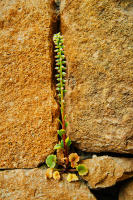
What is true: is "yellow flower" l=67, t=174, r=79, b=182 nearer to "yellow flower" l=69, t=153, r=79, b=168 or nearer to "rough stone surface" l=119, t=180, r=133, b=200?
"yellow flower" l=69, t=153, r=79, b=168

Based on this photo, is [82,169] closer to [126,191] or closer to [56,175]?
[56,175]

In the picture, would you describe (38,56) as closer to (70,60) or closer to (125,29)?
(70,60)

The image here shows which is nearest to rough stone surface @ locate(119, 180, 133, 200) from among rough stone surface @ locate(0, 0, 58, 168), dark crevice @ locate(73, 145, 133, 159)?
dark crevice @ locate(73, 145, 133, 159)

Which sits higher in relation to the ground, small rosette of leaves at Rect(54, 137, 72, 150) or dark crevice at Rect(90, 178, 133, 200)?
small rosette of leaves at Rect(54, 137, 72, 150)

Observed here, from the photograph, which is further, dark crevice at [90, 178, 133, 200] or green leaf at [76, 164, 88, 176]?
dark crevice at [90, 178, 133, 200]

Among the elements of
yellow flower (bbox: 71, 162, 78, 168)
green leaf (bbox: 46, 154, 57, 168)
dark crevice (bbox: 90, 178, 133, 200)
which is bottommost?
dark crevice (bbox: 90, 178, 133, 200)
